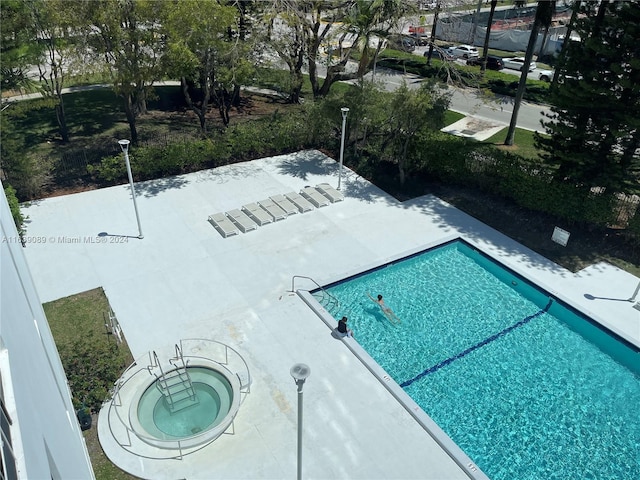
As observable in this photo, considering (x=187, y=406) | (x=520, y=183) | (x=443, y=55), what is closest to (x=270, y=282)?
(x=187, y=406)

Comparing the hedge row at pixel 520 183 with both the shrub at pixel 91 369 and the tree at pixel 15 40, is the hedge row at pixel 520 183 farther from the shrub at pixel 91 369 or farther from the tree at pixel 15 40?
the tree at pixel 15 40

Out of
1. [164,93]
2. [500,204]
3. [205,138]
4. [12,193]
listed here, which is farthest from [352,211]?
[164,93]

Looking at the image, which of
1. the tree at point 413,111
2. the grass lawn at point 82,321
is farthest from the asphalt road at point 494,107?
the grass lawn at point 82,321

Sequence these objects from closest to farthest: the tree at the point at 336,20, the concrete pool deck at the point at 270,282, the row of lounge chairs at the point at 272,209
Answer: the concrete pool deck at the point at 270,282
the row of lounge chairs at the point at 272,209
the tree at the point at 336,20

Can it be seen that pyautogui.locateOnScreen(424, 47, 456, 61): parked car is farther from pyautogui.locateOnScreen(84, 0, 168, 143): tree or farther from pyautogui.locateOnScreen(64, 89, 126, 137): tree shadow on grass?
pyautogui.locateOnScreen(64, 89, 126, 137): tree shadow on grass

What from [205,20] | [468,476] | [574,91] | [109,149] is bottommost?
[468,476]

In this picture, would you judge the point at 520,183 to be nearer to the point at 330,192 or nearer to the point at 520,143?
the point at 330,192

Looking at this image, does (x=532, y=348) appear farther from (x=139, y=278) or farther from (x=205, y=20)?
(x=205, y=20)
